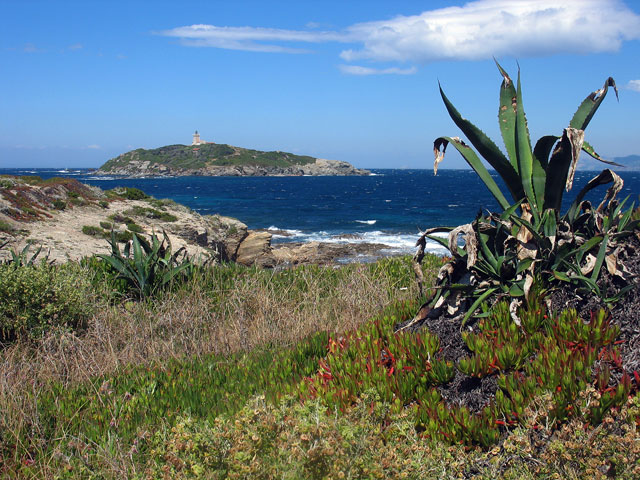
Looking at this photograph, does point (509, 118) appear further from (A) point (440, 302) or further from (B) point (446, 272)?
(A) point (440, 302)

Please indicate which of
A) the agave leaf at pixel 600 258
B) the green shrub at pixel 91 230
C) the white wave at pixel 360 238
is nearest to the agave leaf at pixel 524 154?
the agave leaf at pixel 600 258

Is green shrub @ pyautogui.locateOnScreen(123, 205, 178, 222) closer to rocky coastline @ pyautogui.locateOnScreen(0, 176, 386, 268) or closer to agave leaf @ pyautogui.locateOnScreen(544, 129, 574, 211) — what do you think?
rocky coastline @ pyautogui.locateOnScreen(0, 176, 386, 268)

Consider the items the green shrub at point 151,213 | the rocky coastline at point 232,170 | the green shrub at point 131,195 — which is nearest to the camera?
the green shrub at point 151,213

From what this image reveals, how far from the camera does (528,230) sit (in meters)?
4.63

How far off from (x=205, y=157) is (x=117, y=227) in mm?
160768

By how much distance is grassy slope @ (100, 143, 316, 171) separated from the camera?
6688 inches

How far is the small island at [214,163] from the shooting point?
164 meters

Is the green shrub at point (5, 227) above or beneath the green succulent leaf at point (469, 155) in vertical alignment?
beneath

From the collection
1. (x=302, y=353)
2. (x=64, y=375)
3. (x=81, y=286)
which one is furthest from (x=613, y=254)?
(x=81, y=286)

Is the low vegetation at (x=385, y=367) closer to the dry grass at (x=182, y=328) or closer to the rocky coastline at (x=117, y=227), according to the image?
the dry grass at (x=182, y=328)

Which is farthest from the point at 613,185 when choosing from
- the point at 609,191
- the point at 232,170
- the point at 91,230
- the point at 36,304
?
the point at 232,170

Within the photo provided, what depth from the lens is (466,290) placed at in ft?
14.9

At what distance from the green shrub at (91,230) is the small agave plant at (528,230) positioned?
15.3m

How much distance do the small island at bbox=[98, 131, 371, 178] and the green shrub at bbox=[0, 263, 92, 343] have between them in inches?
6121
